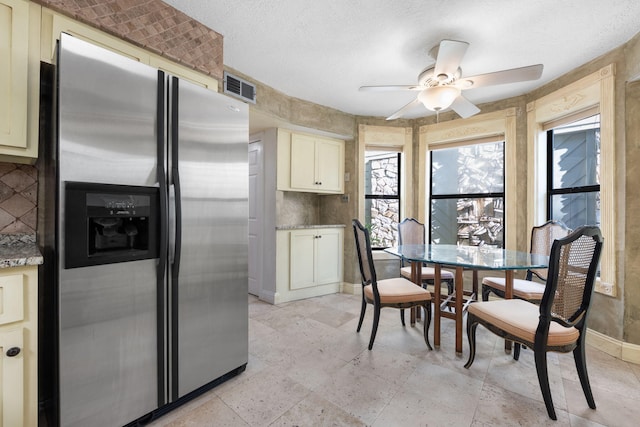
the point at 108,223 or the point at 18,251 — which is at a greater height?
the point at 108,223

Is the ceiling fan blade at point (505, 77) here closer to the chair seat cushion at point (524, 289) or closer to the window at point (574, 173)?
the window at point (574, 173)

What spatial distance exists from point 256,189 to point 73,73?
251cm

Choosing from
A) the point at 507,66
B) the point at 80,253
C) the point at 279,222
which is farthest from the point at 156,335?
the point at 507,66

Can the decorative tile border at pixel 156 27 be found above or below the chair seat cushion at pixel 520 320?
above

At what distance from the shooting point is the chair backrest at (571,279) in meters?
1.54

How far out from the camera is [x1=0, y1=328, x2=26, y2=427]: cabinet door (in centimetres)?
114

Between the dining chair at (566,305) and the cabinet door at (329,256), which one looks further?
the cabinet door at (329,256)

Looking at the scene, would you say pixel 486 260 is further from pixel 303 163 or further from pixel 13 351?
pixel 13 351

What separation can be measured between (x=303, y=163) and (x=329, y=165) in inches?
16.8

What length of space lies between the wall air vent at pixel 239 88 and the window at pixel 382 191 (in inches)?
79.8

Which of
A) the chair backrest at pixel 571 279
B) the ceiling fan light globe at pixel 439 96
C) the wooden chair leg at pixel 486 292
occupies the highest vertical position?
the ceiling fan light globe at pixel 439 96

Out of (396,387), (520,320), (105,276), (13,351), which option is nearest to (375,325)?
(396,387)

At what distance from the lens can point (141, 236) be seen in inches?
57.3

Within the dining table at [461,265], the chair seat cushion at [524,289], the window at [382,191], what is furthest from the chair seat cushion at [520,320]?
the window at [382,191]
